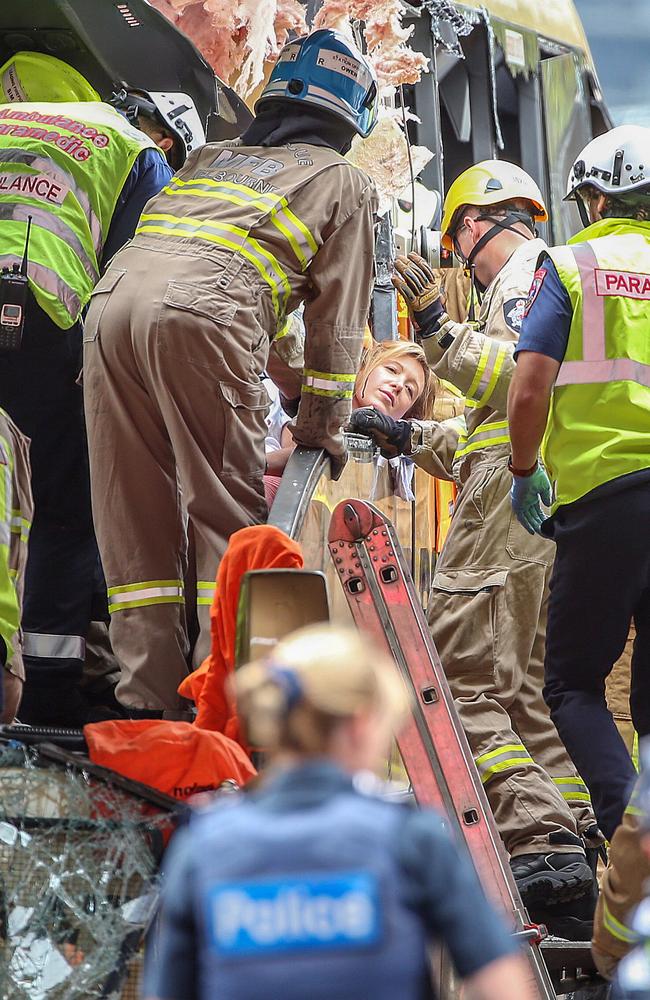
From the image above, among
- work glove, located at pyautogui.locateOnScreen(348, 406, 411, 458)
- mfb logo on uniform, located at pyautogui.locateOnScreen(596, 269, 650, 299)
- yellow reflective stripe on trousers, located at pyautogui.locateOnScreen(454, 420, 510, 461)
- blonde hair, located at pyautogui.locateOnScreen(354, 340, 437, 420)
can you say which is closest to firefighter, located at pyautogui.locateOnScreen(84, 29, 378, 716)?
work glove, located at pyautogui.locateOnScreen(348, 406, 411, 458)

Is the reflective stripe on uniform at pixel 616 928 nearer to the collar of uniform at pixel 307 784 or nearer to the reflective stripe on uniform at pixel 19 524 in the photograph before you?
the collar of uniform at pixel 307 784

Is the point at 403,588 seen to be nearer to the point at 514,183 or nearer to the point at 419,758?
the point at 419,758

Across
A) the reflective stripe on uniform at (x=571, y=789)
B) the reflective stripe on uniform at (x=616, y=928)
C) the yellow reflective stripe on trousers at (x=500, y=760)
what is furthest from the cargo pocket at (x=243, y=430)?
the reflective stripe on uniform at (x=616, y=928)

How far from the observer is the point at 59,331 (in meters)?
4.63

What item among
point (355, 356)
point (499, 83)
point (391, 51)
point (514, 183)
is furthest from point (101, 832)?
point (499, 83)

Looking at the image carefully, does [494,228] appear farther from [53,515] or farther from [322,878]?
[322,878]

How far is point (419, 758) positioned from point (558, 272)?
1.36 m

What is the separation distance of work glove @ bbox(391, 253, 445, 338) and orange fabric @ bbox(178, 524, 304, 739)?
6.11ft

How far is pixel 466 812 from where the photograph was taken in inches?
141

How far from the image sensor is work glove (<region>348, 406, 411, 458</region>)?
16.1 ft

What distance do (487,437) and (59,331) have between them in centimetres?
155

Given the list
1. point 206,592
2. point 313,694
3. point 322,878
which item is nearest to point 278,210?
point 206,592

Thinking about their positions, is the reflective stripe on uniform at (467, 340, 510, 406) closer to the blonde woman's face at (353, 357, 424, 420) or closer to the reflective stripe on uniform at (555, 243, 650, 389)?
the blonde woman's face at (353, 357, 424, 420)

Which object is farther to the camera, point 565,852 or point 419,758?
point 565,852
